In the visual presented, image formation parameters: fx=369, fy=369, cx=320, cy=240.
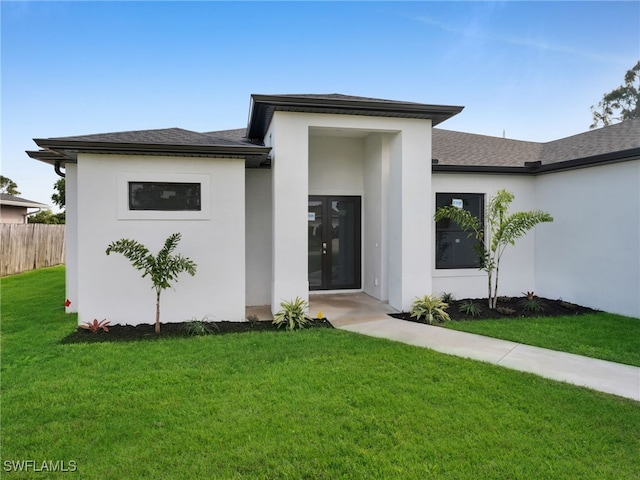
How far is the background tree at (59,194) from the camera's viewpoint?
25364mm

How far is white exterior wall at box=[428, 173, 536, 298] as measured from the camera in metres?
9.17

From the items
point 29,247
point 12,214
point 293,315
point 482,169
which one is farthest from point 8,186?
point 482,169

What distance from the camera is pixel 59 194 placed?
86.2 ft

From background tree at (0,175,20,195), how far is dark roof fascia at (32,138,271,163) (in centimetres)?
3679

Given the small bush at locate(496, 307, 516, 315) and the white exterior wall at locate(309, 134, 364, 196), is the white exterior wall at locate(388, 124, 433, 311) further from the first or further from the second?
the white exterior wall at locate(309, 134, 364, 196)

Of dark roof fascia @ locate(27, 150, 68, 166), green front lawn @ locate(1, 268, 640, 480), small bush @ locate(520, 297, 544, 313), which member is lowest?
green front lawn @ locate(1, 268, 640, 480)

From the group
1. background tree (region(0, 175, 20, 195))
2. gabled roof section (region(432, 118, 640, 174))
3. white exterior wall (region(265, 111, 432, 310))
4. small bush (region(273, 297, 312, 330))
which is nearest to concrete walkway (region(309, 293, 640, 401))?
small bush (region(273, 297, 312, 330))

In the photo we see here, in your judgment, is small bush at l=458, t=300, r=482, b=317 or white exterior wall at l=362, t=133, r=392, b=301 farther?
white exterior wall at l=362, t=133, r=392, b=301

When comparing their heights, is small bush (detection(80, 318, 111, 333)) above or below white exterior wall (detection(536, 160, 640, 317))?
below

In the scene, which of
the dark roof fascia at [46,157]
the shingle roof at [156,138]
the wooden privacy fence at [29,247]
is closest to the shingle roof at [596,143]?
the shingle roof at [156,138]

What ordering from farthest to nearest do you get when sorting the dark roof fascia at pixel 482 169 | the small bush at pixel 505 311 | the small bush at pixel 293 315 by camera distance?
1. the dark roof fascia at pixel 482 169
2. the small bush at pixel 505 311
3. the small bush at pixel 293 315

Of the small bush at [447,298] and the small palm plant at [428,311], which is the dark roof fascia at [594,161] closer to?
the small bush at [447,298]

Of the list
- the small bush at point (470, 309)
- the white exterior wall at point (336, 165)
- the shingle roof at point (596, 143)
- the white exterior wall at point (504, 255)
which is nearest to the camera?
the small bush at point (470, 309)

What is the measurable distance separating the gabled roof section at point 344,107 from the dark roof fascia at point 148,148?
0.90 metres
